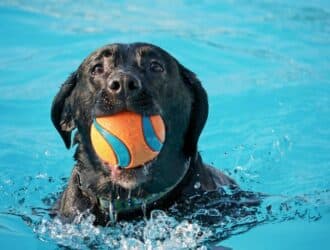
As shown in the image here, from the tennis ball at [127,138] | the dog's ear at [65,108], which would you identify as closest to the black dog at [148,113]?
the dog's ear at [65,108]

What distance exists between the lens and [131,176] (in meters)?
4.84

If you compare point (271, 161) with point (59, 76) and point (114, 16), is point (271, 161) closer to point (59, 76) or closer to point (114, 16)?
point (59, 76)

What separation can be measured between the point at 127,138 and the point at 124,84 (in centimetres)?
34

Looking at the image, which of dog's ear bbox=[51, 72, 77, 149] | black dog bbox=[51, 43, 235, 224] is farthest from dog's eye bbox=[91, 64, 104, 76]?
dog's ear bbox=[51, 72, 77, 149]

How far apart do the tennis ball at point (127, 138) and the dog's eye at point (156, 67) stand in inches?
20.0

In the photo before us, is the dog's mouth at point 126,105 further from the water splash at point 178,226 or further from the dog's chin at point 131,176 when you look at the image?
the water splash at point 178,226

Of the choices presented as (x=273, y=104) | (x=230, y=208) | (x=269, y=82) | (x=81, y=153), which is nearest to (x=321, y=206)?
(x=230, y=208)

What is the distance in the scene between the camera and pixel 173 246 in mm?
5102

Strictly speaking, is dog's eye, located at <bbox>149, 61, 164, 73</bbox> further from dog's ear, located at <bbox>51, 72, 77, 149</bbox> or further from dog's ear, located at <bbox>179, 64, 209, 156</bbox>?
dog's ear, located at <bbox>51, 72, 77, 149</bbox>

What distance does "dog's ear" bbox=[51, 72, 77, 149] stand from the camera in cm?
546

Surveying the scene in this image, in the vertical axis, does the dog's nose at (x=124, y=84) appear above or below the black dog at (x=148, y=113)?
above

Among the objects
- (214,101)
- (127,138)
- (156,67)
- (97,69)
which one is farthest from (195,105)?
(214,101)

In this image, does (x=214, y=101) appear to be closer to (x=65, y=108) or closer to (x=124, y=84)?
(x=65, y=108)

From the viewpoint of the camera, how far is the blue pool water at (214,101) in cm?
559
